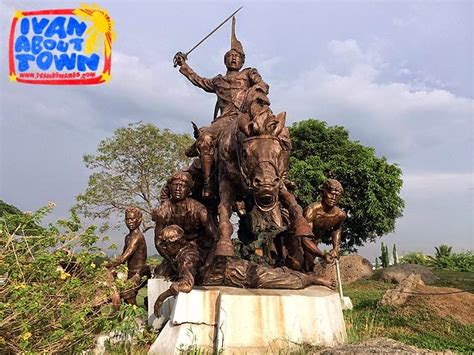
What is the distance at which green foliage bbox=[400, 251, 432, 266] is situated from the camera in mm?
25188

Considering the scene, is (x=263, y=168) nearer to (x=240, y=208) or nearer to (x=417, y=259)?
(x=240, y=208)

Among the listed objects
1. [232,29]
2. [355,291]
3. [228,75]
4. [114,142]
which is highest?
[114,142]

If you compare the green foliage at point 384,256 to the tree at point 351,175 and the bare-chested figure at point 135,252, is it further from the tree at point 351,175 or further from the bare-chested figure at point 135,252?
the bare-chested figure at point 135,252

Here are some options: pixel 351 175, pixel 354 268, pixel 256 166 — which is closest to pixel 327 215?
pixel 256 166

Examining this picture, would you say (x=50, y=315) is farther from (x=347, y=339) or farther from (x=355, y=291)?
(x=355, y=291)

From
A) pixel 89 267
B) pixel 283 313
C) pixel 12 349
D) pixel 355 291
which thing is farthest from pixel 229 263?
pixel 355 291

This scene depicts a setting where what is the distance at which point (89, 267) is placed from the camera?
4672mm

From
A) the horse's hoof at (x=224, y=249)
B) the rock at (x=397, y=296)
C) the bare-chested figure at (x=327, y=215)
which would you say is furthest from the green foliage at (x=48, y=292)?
the rock at (x=397, y=296)

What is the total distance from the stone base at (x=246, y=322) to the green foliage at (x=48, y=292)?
19.2 inches

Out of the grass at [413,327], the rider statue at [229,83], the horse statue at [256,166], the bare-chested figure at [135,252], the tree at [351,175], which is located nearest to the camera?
the horse statue at [256,166]

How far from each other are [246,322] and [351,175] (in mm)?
18125

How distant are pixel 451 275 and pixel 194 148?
16.8 metres

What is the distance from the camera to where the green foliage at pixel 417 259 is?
2519cm

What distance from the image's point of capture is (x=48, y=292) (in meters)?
4.19
